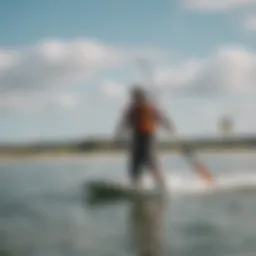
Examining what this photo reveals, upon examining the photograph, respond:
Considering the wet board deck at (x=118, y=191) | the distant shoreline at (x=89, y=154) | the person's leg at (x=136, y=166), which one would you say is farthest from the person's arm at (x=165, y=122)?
the wet board deck at (x=118, y=191)

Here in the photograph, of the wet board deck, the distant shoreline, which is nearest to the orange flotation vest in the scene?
the distant shoreline

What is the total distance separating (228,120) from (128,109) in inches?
19.0

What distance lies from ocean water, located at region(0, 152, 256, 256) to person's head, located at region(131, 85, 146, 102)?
0.32 m

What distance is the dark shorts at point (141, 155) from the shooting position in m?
4.08

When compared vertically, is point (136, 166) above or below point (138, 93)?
below

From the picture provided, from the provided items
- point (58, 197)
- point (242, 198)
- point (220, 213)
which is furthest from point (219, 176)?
point (58, 197)

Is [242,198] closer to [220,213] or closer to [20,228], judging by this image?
[220,213]

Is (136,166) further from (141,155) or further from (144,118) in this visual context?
(144,118)

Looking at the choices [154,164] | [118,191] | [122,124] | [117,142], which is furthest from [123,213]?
[122,124]

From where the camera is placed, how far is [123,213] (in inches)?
159

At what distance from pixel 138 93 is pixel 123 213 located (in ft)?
2.23

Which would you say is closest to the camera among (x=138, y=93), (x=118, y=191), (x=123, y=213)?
(x=138, y=93)

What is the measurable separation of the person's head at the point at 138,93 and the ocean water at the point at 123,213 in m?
0.32

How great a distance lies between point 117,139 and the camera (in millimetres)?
3842
